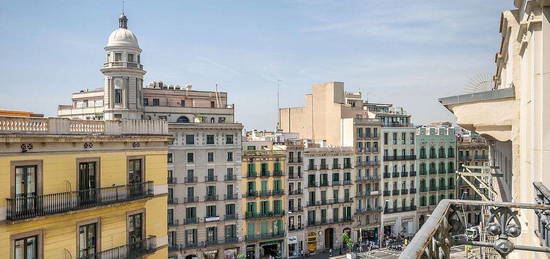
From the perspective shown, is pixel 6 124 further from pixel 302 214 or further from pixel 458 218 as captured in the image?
pixel 302 214

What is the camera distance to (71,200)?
17.8 meters

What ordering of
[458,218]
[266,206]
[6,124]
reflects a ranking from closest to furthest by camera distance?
[458,218]
[6,124]
[266,206]

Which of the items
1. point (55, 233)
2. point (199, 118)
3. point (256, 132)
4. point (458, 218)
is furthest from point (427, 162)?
point (458, 218)

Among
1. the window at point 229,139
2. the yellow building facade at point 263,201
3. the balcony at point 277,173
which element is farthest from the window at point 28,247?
the balcony at point 277,173

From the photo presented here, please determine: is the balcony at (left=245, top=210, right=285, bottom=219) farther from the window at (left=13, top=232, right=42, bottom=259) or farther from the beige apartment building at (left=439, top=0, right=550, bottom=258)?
the beige apartment building at (left=439, top=0, right=550, bottom=258)

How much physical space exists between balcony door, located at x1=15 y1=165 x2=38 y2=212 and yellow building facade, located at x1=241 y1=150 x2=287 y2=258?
39988mm

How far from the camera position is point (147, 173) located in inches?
848

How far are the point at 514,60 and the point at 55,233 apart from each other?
616 inches

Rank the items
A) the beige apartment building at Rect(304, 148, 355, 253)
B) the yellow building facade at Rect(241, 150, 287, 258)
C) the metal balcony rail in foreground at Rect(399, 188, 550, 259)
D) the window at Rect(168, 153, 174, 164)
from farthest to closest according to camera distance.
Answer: the beige apartment building at Rect(304, 148, 355, 253) < the yellow building facade at Rect(241, 150, 287, 258) < the window at Rect(168, 153, 174, 164) < the metal balcony rail in foreground at Rect(399, 188, 550, 259)

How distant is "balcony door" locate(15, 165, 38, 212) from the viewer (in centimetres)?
1623

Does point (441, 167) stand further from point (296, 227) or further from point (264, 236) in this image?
point (264, 236)

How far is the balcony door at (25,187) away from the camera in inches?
639

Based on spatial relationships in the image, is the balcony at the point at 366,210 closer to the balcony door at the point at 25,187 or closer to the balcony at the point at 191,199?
the balcony at the point at 191,199

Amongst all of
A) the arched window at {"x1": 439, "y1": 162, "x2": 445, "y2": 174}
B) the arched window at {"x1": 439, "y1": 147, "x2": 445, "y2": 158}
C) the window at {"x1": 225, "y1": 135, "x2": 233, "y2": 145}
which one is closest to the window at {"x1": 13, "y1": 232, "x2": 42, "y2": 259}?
the window at {"x1": 225, "y1": 135, "x2": 233, "y2": 145}
